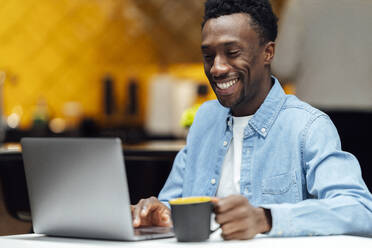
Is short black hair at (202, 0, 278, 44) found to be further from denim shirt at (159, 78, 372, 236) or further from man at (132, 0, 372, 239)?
denim shirt at (159, 78, 372, 236)

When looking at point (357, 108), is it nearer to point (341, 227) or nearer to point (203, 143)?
point (203, 143)

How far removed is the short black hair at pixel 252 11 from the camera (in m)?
1.50

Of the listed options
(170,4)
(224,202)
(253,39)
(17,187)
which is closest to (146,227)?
(224,202)

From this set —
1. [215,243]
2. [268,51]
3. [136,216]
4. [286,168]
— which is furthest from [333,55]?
[215,243]

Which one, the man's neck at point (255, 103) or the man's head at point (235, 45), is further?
the man's neck at point (255, 103)

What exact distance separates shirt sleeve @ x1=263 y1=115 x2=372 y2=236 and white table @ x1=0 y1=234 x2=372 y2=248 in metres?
0.04

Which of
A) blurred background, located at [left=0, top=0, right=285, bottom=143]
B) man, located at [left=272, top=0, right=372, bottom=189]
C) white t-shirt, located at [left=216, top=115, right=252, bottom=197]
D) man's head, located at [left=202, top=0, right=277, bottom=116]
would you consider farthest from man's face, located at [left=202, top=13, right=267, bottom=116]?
blurred background, located at [left=0, top=0, right=285, bottom=143]

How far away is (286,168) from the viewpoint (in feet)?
4.92

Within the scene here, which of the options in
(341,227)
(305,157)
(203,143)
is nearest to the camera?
(341,227)

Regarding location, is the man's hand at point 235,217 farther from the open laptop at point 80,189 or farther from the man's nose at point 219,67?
the man's nose at point 219,67

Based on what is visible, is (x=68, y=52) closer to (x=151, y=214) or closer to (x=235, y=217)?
(x=151, y=214)

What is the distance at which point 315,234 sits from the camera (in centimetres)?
126

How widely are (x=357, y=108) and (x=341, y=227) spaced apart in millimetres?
1526

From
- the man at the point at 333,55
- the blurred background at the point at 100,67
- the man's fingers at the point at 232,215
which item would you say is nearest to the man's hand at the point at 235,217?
the man's fingers at the point at 232,215
